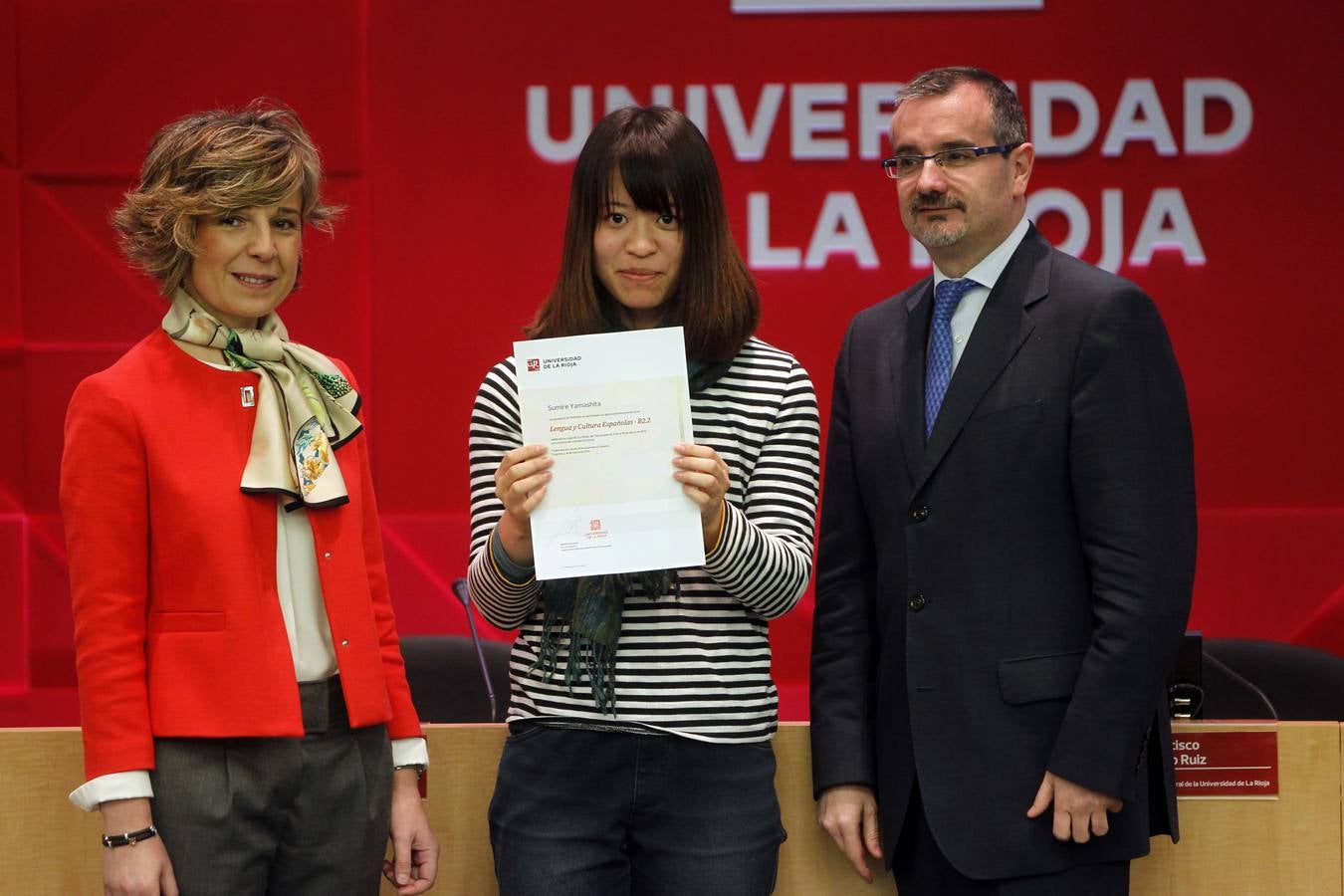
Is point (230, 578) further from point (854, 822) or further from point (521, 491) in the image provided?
point (854, 822)

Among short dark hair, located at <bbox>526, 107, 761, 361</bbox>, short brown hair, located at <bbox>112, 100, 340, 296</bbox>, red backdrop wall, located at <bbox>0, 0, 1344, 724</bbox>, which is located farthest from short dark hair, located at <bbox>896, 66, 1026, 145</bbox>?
red backdrop wall, located at <bbox>0, 0, 1344, 724</bbox>

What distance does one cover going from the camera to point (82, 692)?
70.8 inches

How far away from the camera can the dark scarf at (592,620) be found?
198 cm

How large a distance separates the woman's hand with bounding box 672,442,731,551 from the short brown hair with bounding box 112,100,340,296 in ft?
2.28

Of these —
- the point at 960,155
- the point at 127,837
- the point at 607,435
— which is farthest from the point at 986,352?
the point at 127,837

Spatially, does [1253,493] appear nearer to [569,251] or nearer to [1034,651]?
[1034,651]

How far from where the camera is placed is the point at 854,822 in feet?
7.19

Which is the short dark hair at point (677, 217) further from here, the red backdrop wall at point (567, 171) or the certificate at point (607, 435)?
the red backdrop wall at point (567, 171)

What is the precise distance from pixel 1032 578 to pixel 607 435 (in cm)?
66

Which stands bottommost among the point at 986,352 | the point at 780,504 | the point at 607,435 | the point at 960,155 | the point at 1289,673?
the point at 1289,673

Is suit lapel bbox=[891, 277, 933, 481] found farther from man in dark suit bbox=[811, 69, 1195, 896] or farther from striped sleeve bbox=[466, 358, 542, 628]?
striped sleeve bbox=[466, 358, 542, 628]

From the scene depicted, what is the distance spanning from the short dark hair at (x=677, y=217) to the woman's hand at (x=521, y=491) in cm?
25

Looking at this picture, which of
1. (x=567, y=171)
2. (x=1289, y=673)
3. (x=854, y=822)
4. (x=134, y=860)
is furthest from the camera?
(x=567, y=171)

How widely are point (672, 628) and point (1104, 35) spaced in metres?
3.79
